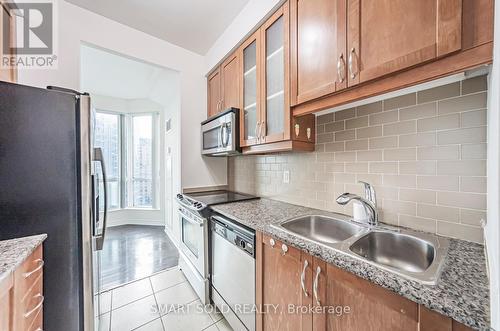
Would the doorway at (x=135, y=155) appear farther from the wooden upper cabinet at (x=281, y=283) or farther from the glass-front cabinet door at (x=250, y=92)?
the wooden upper cabinet at (x=281, y=283)

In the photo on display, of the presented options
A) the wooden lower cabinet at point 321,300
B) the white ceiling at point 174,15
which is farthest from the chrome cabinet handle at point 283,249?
the white ceiling at point 174,15

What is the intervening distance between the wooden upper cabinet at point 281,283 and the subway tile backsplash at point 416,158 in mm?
622

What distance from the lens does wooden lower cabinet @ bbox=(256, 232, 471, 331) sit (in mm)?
639

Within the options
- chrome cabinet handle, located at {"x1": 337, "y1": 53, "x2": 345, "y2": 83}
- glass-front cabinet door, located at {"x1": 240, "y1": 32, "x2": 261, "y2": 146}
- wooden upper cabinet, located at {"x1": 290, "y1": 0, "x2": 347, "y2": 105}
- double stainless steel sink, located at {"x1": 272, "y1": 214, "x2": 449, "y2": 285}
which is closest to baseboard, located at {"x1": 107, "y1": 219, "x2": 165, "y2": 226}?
glass-front cabinet door, located at {"x1": 240, "y1": 32, "x2": 261, "y2": 146}

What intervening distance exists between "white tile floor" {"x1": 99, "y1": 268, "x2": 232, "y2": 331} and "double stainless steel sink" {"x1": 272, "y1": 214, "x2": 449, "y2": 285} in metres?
1.17

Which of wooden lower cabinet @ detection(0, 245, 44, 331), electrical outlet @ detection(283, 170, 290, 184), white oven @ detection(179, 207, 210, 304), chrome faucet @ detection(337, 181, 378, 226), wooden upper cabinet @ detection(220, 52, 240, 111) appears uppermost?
wooden upper cabinet @ detection(220, 52, 240, 111)

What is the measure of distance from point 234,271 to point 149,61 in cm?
233

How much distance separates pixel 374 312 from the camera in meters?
0.71

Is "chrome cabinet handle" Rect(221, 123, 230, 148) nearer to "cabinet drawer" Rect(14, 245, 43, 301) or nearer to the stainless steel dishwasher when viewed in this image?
the stainless steel dishwasher

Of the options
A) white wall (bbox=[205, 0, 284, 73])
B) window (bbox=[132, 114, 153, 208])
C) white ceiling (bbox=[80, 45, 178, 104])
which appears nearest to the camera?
white wall (bbox=[205, 0, 284, 73])

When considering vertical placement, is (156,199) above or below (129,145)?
below

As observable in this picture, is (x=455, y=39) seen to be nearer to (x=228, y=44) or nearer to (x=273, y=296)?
(x=273, y=296)

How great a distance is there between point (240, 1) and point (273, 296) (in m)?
2.31

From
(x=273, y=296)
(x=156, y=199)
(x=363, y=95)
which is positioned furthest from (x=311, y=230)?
(x=156, y=199)
